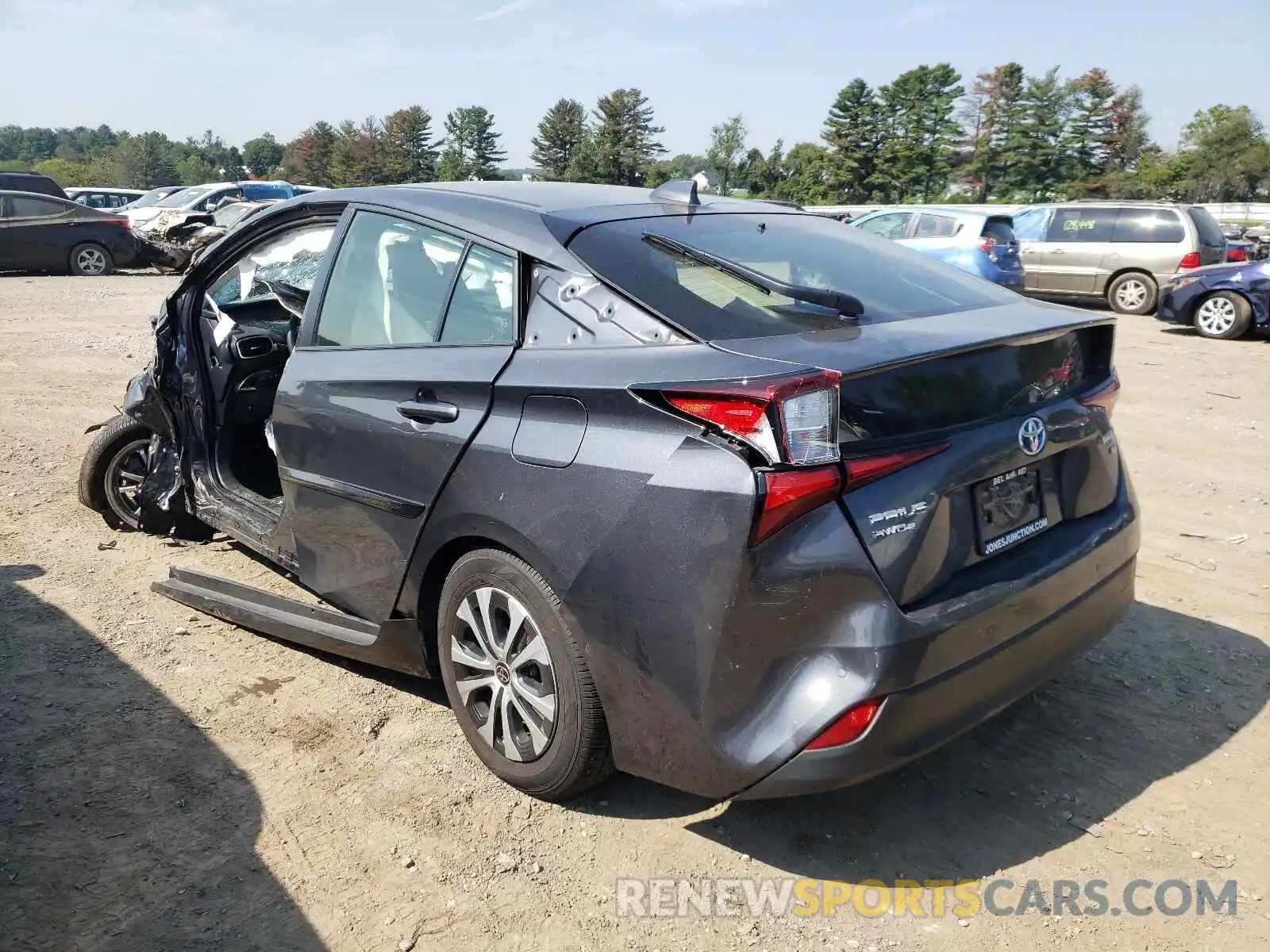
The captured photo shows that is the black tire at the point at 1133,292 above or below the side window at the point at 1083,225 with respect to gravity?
below

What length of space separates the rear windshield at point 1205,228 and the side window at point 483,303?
1505cm

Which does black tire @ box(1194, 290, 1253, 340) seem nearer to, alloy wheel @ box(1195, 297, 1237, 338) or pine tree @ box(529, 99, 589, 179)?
alloy wheel @ box(1195, 297, 1237, 338)

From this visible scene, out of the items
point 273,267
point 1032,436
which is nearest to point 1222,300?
point 1032,436

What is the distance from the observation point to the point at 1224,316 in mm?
12508

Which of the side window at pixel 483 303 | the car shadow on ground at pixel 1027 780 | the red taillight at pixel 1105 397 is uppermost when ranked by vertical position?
the side window at pixel 483 303

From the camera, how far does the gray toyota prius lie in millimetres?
2242

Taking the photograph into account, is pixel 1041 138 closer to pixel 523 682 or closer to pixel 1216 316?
pixel 1216 316

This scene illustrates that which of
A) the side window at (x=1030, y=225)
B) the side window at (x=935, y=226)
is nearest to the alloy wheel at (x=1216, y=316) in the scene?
the side window at (x=935, y=226)

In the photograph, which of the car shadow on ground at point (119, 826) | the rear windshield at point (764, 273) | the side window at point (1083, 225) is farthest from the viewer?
the side window at point (1083, 225)

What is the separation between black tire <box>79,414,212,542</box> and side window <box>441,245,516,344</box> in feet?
8.94

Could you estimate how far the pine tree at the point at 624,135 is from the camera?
74250 millimetres

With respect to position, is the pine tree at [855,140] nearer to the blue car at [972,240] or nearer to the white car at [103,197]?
the white car at [103,197]

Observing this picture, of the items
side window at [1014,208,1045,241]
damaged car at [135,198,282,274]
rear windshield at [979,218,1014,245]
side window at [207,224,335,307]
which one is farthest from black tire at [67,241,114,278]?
side window at [207,224,335,307]

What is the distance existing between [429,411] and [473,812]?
1.17 m
